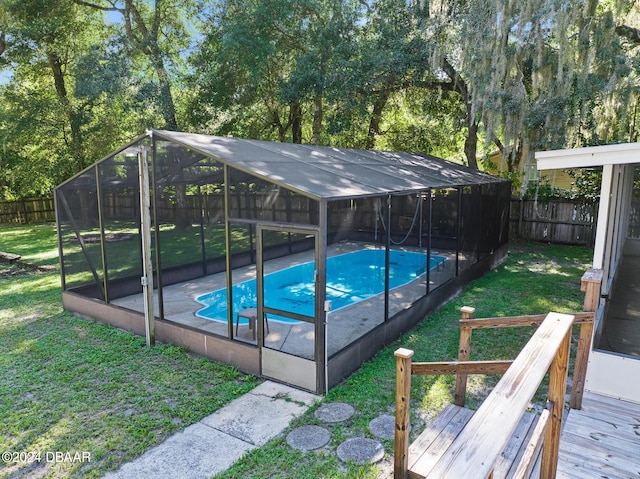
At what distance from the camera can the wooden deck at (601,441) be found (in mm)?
2773

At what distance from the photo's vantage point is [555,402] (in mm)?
2145

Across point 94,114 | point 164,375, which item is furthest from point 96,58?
point 164,375

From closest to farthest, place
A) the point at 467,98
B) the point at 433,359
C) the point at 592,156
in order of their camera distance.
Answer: the point at 592,156 < the point at 433,359 < the point at 467,98

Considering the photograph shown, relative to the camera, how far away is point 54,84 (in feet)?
54.2

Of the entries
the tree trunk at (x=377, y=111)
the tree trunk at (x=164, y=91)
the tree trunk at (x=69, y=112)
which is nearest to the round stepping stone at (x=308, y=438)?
the tree trunk at (x=377, y=111)

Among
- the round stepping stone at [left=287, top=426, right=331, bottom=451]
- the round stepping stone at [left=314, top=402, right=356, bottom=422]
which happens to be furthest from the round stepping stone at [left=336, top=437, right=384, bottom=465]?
the round stepping stone at [left=314, top=402, right=356, bottom=422]

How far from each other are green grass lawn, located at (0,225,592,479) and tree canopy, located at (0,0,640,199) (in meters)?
4.46

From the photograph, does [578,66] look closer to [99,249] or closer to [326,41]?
[326,41]

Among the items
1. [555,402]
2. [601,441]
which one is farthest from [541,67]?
[555,402]

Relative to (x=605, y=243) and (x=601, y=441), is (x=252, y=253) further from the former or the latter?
(x=601, y=441)

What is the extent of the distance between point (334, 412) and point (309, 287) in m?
1.30

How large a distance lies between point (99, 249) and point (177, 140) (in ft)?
7.64

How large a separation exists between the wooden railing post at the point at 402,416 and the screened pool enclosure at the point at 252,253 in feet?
6.01

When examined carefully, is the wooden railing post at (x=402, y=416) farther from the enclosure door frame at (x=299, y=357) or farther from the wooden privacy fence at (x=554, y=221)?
the wooden privacy fence at (x=554, y=221)
